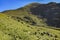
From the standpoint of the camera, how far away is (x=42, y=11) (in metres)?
186

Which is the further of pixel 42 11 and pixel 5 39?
pixel 42 11

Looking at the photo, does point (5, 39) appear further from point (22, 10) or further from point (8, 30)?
point (22, 10)

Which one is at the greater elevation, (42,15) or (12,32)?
(12,32)

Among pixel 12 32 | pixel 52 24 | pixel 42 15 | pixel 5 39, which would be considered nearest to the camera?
pixel 5 39

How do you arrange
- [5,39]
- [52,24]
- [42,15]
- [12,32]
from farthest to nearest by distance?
[42,15] → [52,24] → [12,32] → [5,39]

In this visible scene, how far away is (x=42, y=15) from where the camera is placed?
588 ft

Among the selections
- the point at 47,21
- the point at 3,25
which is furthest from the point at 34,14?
the point at 3,25

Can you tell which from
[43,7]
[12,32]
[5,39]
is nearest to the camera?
[5,39]

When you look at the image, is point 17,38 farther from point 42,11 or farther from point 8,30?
point 42,11

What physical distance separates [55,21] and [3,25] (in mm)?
129782

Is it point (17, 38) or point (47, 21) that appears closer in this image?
point (17, 38)

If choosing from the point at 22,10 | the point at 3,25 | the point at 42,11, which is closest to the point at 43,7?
the point at 42,11

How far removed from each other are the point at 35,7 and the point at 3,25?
158 m

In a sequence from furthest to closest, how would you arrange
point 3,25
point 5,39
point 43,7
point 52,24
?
point 43,7 → point 52,24 → point 3,25 → point 5,39
